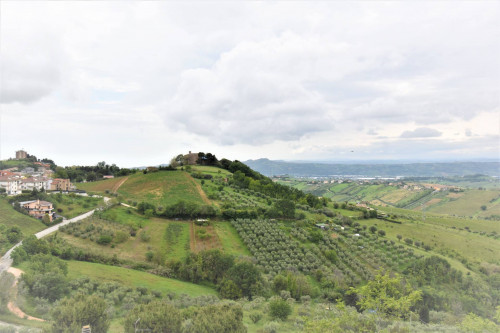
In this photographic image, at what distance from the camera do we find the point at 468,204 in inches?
4673

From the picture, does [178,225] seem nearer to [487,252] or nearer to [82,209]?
[82,209]

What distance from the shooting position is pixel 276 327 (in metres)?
21.1

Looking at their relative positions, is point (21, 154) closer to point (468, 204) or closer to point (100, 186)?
point (100, 186)

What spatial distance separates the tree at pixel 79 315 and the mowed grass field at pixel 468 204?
430ft

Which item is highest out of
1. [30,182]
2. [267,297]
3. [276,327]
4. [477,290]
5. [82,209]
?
[30,182]

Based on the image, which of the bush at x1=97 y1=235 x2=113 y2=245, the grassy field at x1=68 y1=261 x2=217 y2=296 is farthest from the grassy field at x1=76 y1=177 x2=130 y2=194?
the grassy field at x1=68 y1=261 x2=217 y2=296

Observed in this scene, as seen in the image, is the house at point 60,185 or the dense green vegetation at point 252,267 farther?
the house at point 60,185

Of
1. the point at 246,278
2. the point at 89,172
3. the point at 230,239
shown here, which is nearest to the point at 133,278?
the point at 246,278

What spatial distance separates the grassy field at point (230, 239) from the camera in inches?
1673

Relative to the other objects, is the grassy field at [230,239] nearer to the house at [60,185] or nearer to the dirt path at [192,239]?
the dirt path at [192,239]

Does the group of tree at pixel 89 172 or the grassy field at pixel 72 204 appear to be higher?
the group of tree at pixel 89 172

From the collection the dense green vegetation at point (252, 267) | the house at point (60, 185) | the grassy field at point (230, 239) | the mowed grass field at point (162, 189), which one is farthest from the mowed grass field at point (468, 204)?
the house at point (60, 185)

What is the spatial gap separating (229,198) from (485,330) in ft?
163

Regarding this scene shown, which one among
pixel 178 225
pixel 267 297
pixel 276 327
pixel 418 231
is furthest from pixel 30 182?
pixel 418 231
